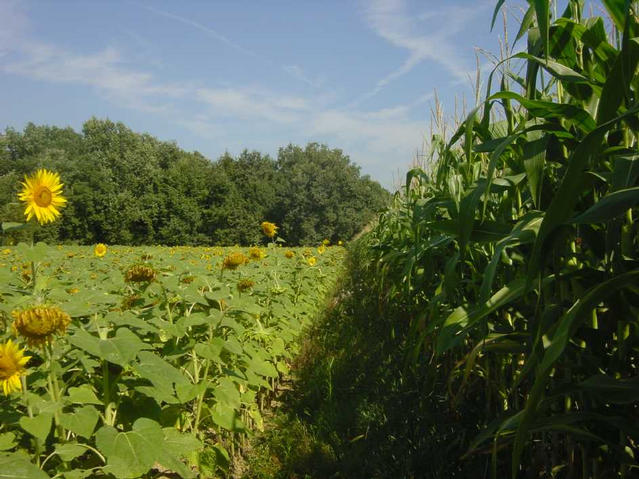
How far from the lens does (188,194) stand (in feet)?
104

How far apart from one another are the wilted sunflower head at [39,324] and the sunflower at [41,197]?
45 centimetres

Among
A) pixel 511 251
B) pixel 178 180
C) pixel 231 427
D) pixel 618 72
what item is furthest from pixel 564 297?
pixel 178 180

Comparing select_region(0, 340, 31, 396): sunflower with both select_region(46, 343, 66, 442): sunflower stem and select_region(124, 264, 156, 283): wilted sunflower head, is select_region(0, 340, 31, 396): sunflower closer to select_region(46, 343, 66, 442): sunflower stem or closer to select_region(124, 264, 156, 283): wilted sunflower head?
select_region(46, 343, 66, 442): sunflower stem

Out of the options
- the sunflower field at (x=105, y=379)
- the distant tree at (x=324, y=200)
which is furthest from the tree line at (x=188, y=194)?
the sunflower field at (x=105, y=379)

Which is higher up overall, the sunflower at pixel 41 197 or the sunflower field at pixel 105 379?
the sunflower at pixel 41 197

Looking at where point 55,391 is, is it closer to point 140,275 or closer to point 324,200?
point 140,275

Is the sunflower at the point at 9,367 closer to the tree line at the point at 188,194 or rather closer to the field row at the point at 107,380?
the field row at the point at 107,380

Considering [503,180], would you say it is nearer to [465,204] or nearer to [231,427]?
[465,204]

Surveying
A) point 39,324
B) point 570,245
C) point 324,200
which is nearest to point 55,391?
point 39,324

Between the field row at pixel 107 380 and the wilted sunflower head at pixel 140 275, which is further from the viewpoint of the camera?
the wilted sunflower head at pixel 140 275

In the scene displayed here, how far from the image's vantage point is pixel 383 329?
3.76 meters

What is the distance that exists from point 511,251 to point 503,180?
0.94 feet

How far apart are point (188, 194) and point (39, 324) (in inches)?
1261

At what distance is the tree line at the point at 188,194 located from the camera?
29.0 metres
